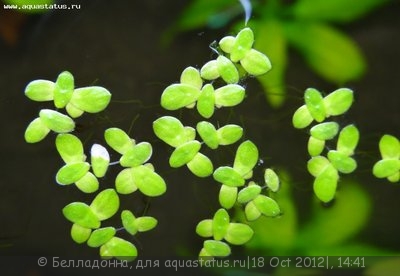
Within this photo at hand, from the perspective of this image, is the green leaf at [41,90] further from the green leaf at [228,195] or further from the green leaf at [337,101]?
the green leaf at [337,101]

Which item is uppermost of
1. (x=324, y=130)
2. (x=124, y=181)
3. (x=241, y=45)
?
(x=241, y=45)

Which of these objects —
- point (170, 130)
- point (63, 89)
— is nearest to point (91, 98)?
point (63, 89)

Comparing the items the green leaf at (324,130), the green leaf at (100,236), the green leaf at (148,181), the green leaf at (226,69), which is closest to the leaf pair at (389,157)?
the green leaf at (324,130)

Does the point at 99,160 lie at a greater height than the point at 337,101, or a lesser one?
lesser

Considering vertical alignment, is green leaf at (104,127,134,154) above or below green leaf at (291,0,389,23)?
below

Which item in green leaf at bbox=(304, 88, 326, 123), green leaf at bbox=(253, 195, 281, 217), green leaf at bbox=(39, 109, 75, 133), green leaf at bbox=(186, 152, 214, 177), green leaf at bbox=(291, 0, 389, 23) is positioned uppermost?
green leaf at bbox=(291, 0, 389, 23)

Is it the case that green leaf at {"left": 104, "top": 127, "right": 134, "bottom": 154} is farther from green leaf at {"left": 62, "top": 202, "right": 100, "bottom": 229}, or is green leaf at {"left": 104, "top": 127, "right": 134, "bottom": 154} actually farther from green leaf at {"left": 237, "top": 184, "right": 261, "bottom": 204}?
green leaf at {"left": 237, "top": 184, "right": 261, "bottom": 204}

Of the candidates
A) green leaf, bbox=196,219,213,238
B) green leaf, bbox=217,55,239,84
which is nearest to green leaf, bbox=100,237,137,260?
green leaf, bbox=196,219,213,238

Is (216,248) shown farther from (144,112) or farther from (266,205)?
(144,112)
